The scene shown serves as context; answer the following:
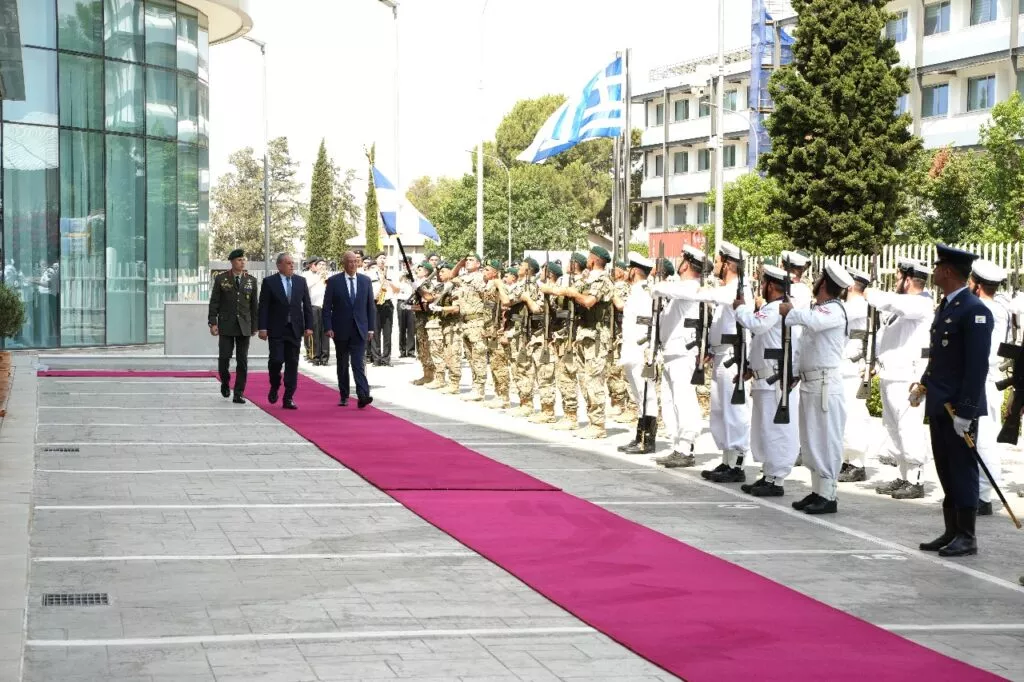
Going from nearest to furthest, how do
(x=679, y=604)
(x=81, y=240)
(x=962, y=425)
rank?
(x=679, y=604) < (x=962, y=425) < (x=81, y=240)

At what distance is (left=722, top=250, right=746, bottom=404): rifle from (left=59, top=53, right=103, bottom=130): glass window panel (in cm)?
2308

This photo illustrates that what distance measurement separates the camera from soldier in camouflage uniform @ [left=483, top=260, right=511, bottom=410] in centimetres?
2014

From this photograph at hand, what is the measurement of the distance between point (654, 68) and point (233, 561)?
77.5 m

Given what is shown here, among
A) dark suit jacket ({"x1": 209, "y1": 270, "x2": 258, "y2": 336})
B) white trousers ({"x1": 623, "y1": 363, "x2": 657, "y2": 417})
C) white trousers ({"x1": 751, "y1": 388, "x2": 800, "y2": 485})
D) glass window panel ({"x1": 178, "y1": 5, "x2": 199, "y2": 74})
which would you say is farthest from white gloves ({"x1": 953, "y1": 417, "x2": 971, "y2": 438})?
glass window panel ({"x1": 178, "y1": 5, "x2": 199, "y2": 74})

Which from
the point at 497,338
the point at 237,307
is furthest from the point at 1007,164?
the point at 237,307

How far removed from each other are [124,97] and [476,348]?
642 inches

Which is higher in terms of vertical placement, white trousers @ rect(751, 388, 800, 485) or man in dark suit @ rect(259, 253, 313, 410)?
man in dark suit @ rect(259, 253, 313, 410)

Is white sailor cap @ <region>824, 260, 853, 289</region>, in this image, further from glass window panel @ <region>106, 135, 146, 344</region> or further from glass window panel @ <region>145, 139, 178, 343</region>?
glass window panel @ <region>145, 139, 178, 343</region>

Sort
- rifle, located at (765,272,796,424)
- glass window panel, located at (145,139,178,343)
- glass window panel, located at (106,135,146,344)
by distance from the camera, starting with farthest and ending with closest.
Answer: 1. glass window panel, located at (145,139,178,343)
2. glass window panel, located at (106,135,146,344)
3. rifle, located at (765,272,796,424)

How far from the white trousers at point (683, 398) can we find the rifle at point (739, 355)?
1.00 metres

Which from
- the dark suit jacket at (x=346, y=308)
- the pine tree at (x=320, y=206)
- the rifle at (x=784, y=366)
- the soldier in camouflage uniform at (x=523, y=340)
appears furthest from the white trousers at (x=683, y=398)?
the pine tree at (x=320, y=206)

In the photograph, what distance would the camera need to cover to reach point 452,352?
→ 869 inches

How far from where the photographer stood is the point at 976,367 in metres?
9.30

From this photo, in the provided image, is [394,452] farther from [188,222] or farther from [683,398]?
[188,222]
